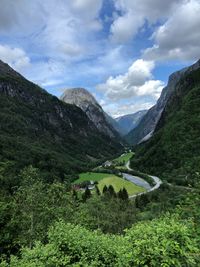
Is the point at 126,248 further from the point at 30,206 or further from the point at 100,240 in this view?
the point at 30,206

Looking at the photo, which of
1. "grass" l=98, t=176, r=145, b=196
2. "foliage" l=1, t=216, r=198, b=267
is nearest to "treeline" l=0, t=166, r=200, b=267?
"foliage" l=1, t=216, r=198, b=267

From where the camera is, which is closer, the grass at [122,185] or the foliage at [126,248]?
the foliage at [126,248]

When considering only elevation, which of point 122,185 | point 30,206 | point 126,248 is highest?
point 30,206

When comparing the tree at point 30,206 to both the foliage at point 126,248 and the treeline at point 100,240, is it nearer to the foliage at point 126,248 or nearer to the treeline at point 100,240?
the treeline at point 100,240

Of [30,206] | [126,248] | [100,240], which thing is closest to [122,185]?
[30,206]

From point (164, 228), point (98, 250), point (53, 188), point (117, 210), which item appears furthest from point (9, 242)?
point (117, 210)

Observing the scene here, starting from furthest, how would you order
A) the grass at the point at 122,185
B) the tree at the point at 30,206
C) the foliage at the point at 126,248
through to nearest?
the grass at the point at 122,185 < the tree at the point at 30,206 < the foliage at the point at 126,248

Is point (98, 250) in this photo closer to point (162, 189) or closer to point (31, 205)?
point (31, 205)

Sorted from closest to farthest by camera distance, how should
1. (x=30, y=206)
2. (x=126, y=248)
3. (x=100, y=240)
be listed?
(x=126, y=248) < (x=100, y=240) < (x=30, y=206)

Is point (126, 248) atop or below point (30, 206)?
below

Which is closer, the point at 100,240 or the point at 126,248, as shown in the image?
the point at 126,248

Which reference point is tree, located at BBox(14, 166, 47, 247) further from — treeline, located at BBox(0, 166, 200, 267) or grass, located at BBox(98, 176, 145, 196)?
grass, located at BBox(98, 176, 145, 196)

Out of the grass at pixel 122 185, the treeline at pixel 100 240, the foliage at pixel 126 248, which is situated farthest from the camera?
the grass at pixel 122 185

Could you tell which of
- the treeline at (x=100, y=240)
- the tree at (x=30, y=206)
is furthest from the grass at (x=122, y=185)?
the treeline at (x=100, y=240)
